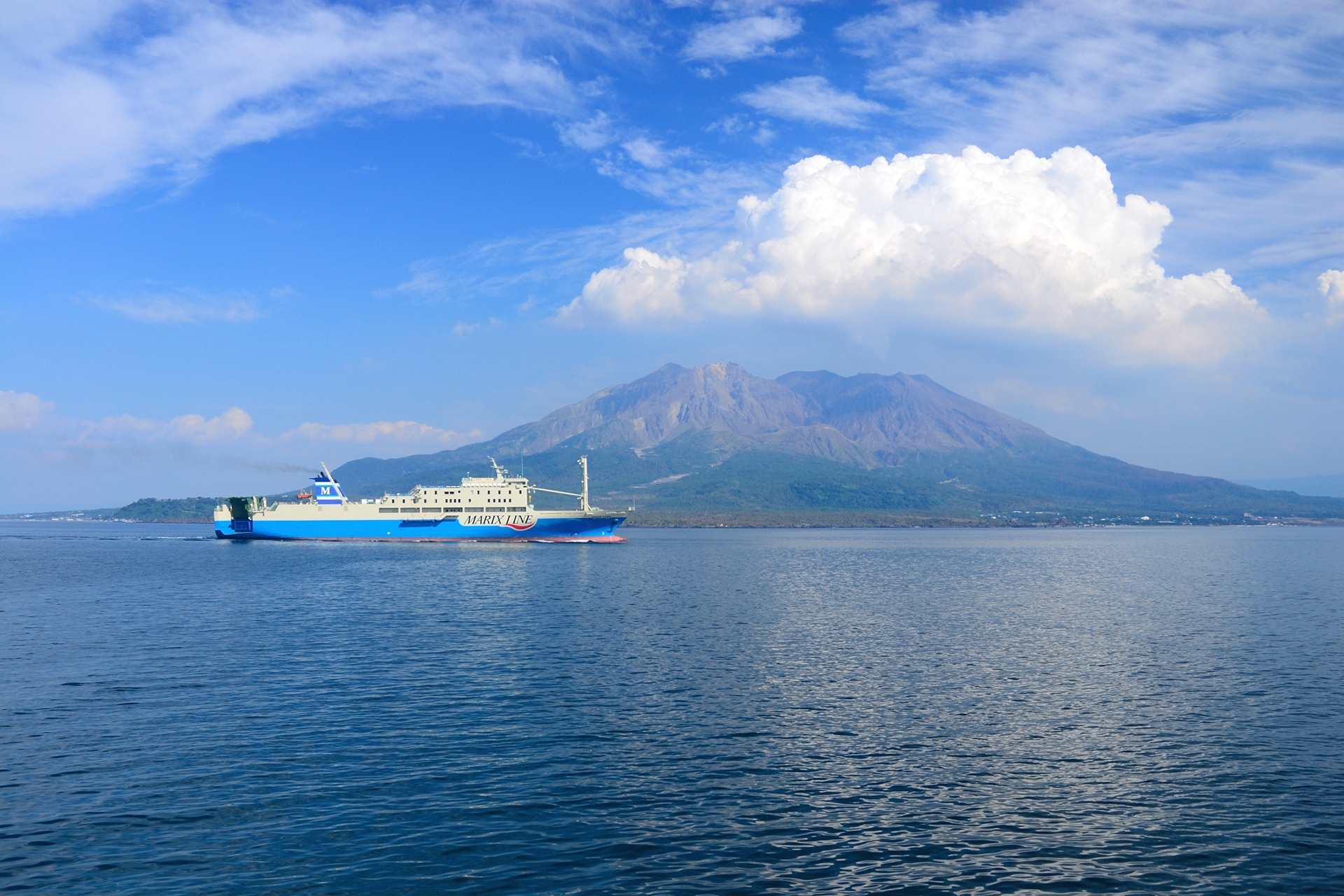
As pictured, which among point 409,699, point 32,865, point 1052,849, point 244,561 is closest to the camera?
point 32,865

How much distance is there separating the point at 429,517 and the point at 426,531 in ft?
9.10

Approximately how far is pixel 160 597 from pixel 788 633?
2133 inches

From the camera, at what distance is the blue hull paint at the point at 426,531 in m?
156

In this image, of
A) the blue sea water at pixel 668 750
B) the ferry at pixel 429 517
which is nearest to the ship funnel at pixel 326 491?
the ferry at pixel 429 517

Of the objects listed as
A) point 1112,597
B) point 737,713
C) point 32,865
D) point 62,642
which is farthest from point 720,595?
point 32,865

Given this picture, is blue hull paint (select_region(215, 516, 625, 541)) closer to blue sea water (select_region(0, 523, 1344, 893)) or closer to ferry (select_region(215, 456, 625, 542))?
ferry (select_region(215, 456, 625, 542))

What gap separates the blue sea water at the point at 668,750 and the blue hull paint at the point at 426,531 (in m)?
94.3

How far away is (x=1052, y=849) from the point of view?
1942 centimetres

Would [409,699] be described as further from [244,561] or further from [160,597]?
[244,561]

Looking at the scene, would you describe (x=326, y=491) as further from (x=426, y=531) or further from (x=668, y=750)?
(x=668, y=750)

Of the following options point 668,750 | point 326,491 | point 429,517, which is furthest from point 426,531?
point 668,750

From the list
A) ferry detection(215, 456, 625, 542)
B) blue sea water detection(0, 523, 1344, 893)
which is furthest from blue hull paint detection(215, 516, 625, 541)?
blue sea water detection(0, 523, 1344, 893)

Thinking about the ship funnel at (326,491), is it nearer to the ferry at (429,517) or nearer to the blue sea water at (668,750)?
the ferry at (429,517)

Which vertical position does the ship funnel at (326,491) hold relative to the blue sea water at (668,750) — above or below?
above
